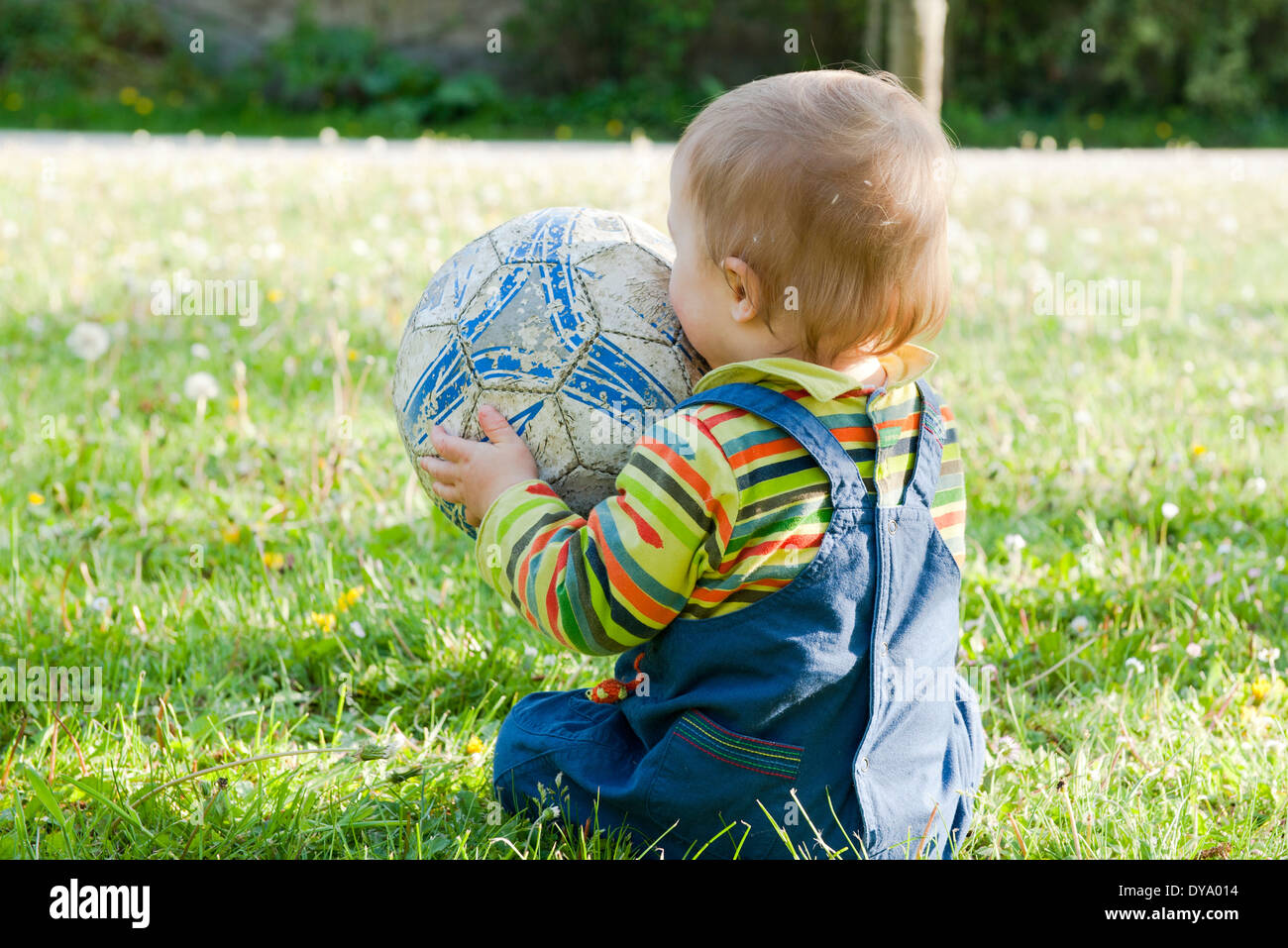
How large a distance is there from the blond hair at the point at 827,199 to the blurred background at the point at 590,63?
1443 cm

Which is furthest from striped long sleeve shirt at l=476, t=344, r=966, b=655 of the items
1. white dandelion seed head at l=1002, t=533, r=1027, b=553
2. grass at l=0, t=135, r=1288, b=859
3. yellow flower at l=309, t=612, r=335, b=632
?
white dandelion seed head at l=1002, t=533, r=1027, b=553

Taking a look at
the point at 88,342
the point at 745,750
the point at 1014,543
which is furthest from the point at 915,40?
the point at 745,750

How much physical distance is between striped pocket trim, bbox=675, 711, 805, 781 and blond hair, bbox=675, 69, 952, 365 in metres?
0.68

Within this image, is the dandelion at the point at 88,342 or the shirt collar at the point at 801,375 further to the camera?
the dandelion at the point at 88,342

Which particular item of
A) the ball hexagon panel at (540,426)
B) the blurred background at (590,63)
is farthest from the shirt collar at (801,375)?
the blurred background at (590,63)

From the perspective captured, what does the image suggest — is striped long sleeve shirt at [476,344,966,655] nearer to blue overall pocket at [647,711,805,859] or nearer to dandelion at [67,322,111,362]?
blue overall pocket at [647,711,805,859]

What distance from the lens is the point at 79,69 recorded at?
56.2 ft

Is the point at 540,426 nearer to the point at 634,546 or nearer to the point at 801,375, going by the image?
the point at 634,546

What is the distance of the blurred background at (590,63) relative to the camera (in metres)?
17.1

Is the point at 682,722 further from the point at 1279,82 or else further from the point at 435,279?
the point at 1279,82

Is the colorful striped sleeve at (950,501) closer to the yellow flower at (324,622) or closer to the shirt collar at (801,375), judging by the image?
the shirt collar at (801,375)

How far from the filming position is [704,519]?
2.04m

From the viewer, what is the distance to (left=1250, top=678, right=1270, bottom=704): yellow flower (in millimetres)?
2879

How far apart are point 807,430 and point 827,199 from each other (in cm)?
38
